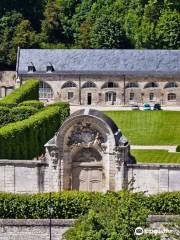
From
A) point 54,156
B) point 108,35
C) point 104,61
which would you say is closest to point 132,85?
point 104,61

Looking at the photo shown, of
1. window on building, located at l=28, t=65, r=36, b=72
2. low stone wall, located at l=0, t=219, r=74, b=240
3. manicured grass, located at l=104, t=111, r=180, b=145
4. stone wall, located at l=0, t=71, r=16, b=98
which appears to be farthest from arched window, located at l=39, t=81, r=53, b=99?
low stone wall, located at l=0, t=219, r=74, b=240

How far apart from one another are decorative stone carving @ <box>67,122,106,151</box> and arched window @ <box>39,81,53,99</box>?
191 feet

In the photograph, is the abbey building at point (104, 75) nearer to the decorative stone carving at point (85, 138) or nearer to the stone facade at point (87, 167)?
the stone facade at point (87, 167)

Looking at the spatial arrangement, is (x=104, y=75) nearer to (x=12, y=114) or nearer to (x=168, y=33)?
(x=168, y=33)

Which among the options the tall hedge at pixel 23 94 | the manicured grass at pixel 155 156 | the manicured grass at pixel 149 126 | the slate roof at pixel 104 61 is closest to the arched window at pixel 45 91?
the slate roof at pixel 104 61

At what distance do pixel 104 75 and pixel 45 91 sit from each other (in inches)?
266

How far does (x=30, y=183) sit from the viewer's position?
5678 centimetres

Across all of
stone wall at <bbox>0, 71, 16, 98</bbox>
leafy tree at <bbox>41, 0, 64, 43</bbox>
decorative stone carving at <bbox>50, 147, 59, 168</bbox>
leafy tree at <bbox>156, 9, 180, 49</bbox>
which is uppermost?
leafy tree at <bbox>41, 0, 64, 43</bbox>

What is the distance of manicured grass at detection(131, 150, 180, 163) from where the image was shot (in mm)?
71062

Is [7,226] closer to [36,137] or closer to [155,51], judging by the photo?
[36,137]

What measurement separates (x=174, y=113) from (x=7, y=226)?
164 feet

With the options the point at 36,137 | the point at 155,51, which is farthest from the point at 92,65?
the point at 36,137

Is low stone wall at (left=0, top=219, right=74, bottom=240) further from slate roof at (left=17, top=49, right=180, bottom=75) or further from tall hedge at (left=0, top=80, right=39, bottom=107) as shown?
slate roof at (left=17, top=49, right=180, bottom=75)

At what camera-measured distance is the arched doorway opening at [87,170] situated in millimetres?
56750
